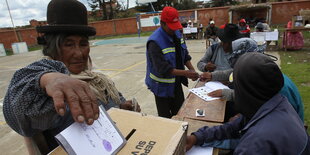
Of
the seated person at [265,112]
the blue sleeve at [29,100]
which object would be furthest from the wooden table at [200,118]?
the blue sleeve at [29,100]

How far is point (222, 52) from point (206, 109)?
1.20 meters

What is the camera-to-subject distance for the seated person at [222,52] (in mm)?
2656

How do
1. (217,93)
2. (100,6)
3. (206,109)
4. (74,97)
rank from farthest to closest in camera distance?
(100,6) < (217,93) < (206,109) < (74,97)

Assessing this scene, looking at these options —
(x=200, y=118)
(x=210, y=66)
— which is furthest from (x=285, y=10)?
(x=200, y=118)

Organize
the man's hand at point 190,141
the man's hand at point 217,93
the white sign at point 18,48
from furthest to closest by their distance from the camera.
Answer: the white sign at point 18,48 < the man's hand at point 217,93 < the man's hand at point 190,141

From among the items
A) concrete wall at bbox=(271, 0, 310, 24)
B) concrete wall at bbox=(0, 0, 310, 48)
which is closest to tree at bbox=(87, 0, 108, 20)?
concrete wall at bbox=(0, 0, 310, 48)

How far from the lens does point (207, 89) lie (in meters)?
2.43

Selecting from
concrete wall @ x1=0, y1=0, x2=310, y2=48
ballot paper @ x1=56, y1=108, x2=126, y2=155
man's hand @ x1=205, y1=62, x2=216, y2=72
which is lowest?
man's hand @ x1=205, y1=62, x2=216, y2=72

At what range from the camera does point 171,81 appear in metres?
2.49

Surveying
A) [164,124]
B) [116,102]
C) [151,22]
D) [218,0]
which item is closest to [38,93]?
[164,124]

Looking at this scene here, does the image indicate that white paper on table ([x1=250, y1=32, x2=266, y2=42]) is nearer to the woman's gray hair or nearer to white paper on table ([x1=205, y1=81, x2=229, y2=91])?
white paper on table ([x1=205, y1=81, x2=229, y2=91])

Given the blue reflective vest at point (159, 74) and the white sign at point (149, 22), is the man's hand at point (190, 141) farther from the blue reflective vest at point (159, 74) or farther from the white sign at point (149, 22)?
the white sign at point (149, 22)

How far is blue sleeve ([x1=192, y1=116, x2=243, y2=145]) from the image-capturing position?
1415 millimetres

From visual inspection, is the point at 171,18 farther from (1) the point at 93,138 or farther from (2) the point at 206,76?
(1) the point at 93,138
